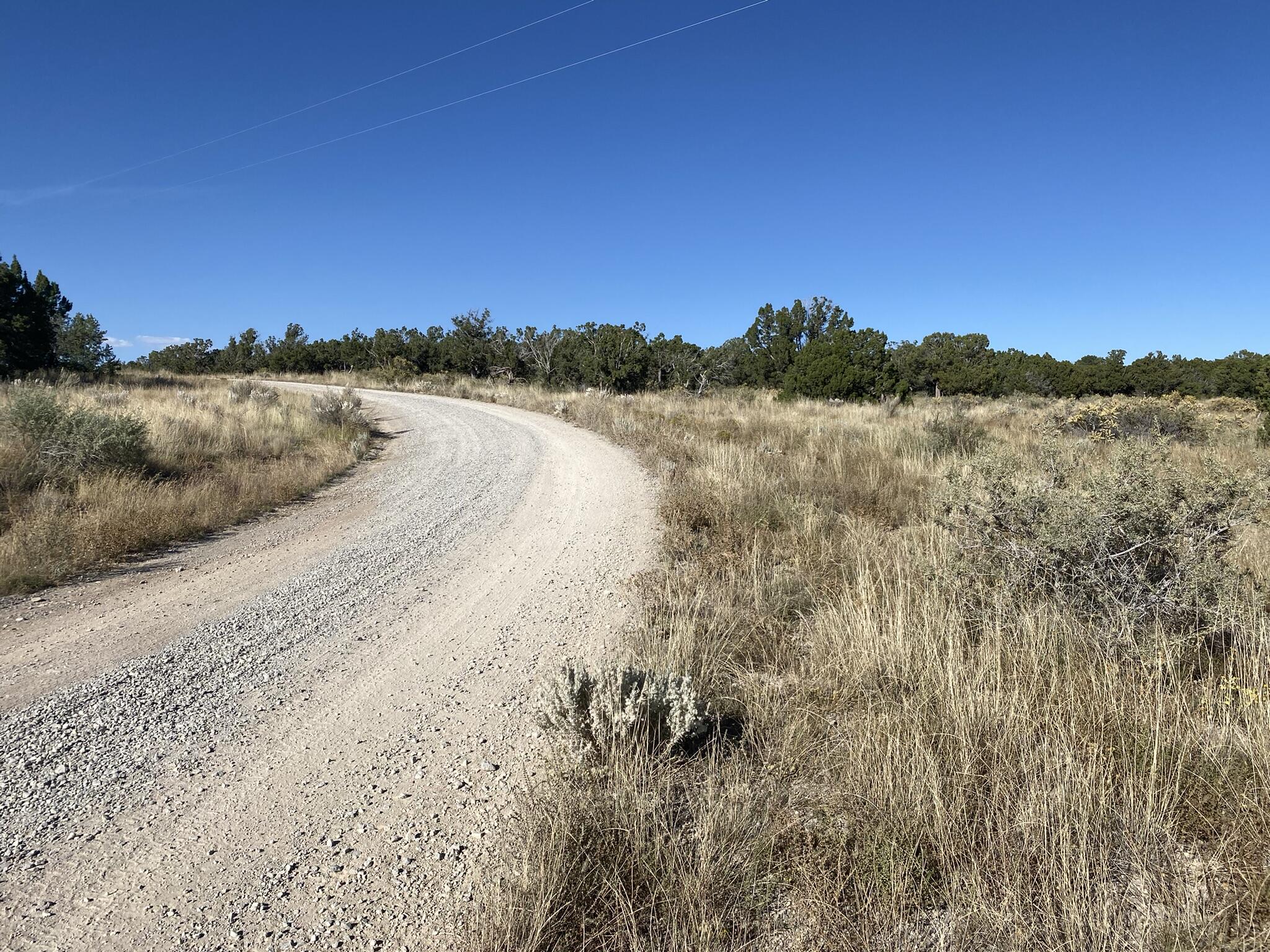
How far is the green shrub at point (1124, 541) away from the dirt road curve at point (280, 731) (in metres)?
2.79

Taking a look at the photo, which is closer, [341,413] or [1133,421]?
[1133,421]

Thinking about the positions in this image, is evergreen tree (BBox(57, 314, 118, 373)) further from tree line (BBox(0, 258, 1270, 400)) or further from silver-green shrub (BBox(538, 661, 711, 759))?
silver-green shrub (BBox(538, 661, 711, 759))

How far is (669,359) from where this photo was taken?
108 feet

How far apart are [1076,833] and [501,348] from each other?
135 feet

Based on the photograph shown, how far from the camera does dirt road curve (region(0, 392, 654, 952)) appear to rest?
2230 millimetres

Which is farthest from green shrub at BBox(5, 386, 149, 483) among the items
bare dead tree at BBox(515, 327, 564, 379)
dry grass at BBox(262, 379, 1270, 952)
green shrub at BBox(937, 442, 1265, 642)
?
bare dead tree at BBox(515, 327, 564, 379)

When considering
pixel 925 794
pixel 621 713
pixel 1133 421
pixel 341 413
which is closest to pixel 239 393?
pixel 341 413

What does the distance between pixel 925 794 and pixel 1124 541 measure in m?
2.40

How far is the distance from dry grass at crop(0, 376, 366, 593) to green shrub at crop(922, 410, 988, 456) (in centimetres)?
1083

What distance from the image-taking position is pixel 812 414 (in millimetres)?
19062

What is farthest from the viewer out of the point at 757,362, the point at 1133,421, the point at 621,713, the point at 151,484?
the point at 757,362

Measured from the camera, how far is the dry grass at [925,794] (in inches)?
78.1

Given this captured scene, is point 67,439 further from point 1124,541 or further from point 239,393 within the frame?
point 239,393

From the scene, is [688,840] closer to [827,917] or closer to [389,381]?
[827,917]
